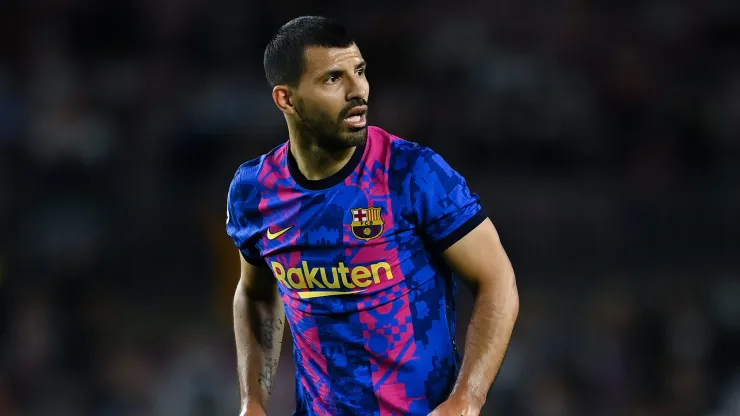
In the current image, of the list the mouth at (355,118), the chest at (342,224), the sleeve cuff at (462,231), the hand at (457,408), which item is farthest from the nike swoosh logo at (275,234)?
the hand at (457,408)

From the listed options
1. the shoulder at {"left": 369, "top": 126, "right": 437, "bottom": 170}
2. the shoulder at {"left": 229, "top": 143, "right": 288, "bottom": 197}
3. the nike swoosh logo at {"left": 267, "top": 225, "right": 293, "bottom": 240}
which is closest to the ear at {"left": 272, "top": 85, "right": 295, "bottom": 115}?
the shoulder at {"left": 229, "top": 143, "right": 288, "bottom": 197}

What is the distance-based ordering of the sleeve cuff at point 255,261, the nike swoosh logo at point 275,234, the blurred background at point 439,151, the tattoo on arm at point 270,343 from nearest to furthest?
the nike swoosh logo at point 275,234 < the sleeve cuff at point 255,261 < the tattoo on arm at point 270,343 < the blurred background at point 439,151

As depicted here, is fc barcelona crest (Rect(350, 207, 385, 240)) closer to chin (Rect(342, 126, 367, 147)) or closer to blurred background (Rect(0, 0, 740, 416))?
chin (Rect(342, 126, 367, 147))

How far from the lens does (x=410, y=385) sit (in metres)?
3.66

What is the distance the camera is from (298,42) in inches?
144

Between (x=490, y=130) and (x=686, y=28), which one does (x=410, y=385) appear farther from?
(x=686, y=28)

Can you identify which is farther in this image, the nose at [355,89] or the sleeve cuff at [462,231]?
the nose at [355,89]

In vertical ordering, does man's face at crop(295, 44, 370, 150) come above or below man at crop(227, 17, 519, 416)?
above

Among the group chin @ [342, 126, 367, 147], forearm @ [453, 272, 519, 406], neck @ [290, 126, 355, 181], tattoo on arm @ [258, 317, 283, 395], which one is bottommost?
tattoo on arm @ [258, 317, 283, 395]

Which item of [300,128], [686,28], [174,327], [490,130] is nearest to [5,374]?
[174,327]

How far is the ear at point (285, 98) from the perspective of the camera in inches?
147

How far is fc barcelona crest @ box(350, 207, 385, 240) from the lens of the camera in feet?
11.7

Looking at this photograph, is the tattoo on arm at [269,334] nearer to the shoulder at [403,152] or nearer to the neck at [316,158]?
the neck at [316,158]

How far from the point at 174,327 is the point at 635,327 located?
3.46 meters
